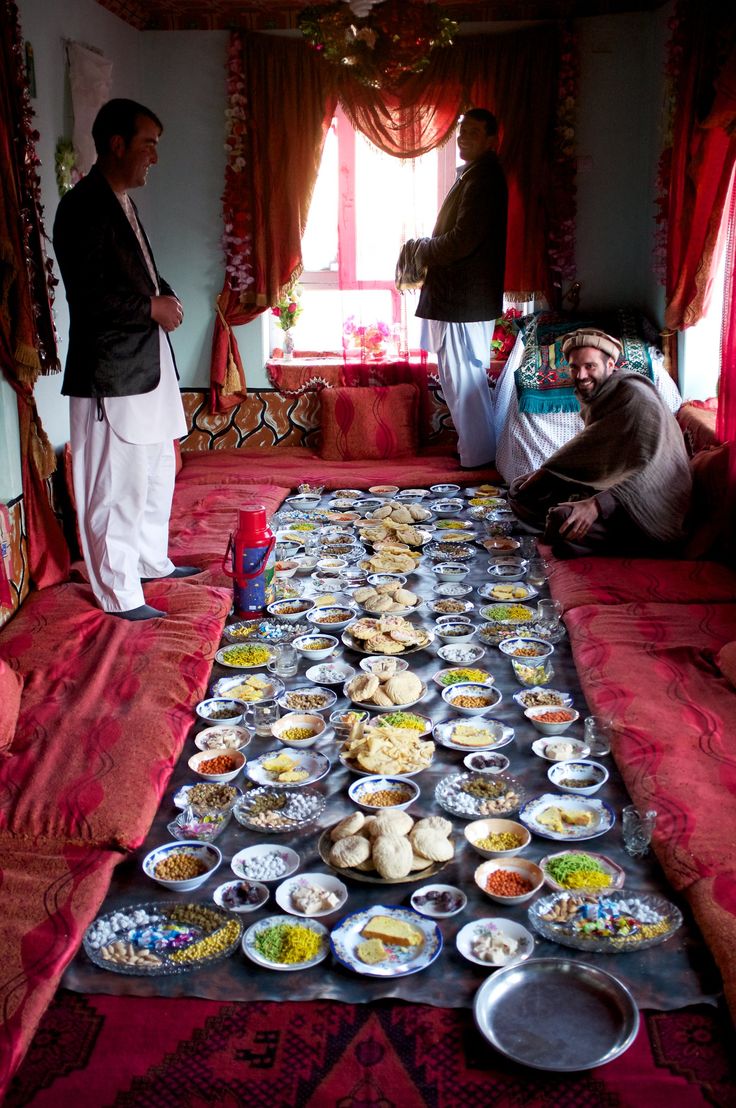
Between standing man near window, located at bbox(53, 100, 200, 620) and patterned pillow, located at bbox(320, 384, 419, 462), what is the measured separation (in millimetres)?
2576

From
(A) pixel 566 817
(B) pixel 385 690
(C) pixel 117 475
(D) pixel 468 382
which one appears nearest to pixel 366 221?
(D) pixel 468 382

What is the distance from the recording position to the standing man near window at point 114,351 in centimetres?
328

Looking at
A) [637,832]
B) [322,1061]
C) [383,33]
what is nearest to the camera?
[322,1061]

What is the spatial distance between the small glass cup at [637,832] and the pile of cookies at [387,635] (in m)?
1.13

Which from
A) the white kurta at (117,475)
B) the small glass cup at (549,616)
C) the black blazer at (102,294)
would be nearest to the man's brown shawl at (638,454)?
the small glass cup at (549,616)

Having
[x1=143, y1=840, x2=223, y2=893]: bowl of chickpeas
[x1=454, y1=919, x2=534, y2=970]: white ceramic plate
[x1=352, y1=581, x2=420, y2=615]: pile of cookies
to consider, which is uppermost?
[x1=454, y1=919, x2=534, y2=970]: white ceramic plate

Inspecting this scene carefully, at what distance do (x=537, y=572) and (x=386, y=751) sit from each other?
1572mm

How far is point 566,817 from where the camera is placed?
2.22 m

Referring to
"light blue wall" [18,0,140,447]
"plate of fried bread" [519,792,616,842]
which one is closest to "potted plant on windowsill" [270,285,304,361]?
"light blue wall" [18,0,140,447]

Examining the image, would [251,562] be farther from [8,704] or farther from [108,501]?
[8,704]

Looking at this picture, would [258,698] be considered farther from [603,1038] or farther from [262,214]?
[262,214]

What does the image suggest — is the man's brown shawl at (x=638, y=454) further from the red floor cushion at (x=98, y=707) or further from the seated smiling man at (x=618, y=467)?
the red floor cushion at (x=98, y=707)

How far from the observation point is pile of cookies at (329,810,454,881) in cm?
202

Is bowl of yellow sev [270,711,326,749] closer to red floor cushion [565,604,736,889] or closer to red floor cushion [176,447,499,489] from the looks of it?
red floor cushion [565,604,736,889]
